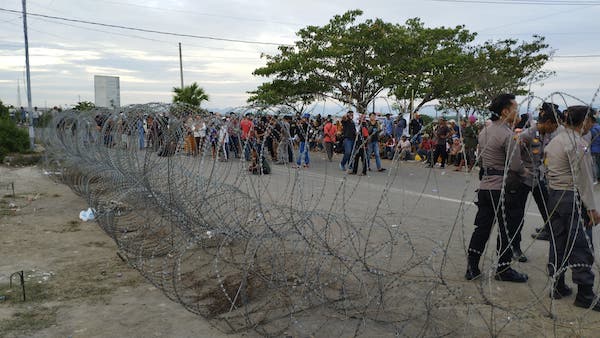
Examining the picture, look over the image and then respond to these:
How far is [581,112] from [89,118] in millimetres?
7572

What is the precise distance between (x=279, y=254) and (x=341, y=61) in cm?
1690

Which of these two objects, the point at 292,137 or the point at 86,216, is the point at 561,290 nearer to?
the point at 292,137

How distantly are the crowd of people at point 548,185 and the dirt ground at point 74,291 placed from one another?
8.27 feet

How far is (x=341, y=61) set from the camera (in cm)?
2033

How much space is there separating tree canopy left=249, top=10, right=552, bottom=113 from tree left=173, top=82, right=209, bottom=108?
216 inches

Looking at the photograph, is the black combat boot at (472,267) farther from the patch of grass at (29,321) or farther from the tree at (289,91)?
the tree at (289,91)

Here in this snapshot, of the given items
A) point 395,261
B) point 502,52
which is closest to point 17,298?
point 395,261

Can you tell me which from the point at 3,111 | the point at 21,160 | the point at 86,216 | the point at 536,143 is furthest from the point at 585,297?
the point at 3,111

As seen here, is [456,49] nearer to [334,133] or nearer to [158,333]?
[334,133]

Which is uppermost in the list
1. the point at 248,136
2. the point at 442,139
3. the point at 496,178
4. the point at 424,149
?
the point at 248,136

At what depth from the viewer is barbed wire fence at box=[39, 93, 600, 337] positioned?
3496 mm

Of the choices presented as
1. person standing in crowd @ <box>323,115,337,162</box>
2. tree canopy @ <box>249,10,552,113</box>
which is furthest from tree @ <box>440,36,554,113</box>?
person standing in crowd @ <box>323,115,337,162</box>

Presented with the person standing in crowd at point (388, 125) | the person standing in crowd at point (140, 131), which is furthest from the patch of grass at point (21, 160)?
the person standing in crowd at point (388, 125)

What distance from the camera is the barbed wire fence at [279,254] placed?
3496mm
